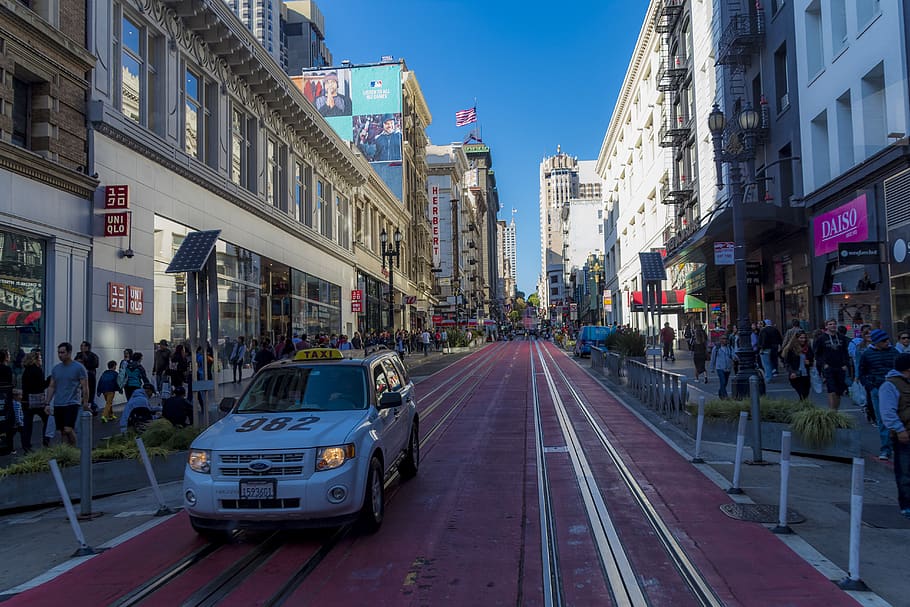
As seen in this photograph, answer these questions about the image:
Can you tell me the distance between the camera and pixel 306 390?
759cm

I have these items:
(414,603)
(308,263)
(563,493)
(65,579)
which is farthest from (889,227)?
(308,263)

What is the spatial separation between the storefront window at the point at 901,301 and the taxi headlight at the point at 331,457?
1527 centimetres

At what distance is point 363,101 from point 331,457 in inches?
2156

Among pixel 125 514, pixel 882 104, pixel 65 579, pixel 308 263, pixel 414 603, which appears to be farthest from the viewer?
pixel 308 263

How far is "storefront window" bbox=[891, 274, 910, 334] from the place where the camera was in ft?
53.9

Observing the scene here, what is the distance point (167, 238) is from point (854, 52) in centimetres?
2024

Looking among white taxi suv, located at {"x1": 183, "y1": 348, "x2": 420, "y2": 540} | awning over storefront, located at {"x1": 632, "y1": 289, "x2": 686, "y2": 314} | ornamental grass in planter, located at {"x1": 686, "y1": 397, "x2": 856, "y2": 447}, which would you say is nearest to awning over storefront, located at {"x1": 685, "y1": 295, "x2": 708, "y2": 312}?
awning over storefront, located at {"x1": 632, "y1": 289, "x2": 686, "y2": 314}

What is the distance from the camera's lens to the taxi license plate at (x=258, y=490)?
6.05 metres

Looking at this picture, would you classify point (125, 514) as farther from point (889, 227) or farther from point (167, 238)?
point (889, 227)

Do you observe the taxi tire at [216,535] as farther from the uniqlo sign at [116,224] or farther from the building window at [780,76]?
the building window at [780,76]

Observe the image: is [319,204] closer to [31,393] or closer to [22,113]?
[22,113]

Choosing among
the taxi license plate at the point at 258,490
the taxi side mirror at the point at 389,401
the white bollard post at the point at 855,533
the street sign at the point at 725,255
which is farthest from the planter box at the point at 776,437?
the taxi license plate at the point at 258,490

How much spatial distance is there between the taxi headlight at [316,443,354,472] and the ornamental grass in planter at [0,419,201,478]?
417 centimetres

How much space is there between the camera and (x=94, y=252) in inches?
670
